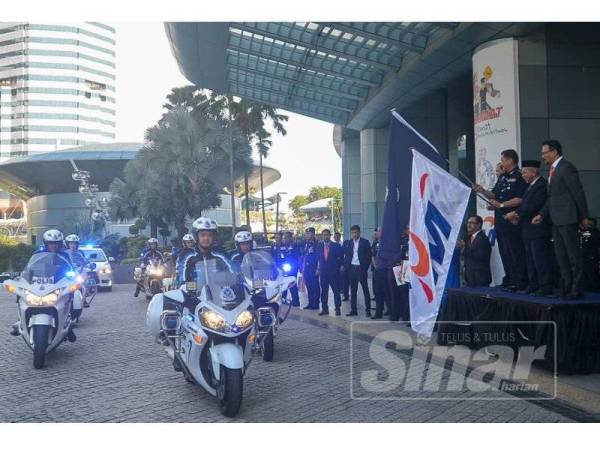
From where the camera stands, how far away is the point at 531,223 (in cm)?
748

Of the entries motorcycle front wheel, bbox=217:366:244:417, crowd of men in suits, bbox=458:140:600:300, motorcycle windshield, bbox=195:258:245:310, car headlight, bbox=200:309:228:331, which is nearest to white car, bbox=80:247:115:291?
crowd of men in suits, bbox=458:140:600:300

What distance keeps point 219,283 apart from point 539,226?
4124mm

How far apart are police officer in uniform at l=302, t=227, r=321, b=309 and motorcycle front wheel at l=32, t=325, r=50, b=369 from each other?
23.6ft

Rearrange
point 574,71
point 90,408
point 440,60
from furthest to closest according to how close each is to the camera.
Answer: point 440,60 < point 574,71 < point 90,408

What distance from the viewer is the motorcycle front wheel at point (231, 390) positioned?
17.9ft

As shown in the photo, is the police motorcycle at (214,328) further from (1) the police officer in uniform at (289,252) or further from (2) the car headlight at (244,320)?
(1) the police officer in uniform at (289,252)

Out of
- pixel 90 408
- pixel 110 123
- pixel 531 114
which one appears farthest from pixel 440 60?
pixel 110 123

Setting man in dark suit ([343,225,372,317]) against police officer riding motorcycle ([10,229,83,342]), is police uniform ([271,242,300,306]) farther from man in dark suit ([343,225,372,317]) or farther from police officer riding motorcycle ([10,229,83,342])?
police officer riding motorcycle ([10,229,83,342])

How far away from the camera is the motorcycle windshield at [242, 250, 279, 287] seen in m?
8.91

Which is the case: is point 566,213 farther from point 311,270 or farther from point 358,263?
point 311,270

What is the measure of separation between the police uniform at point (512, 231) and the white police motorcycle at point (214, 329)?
13.1ft
